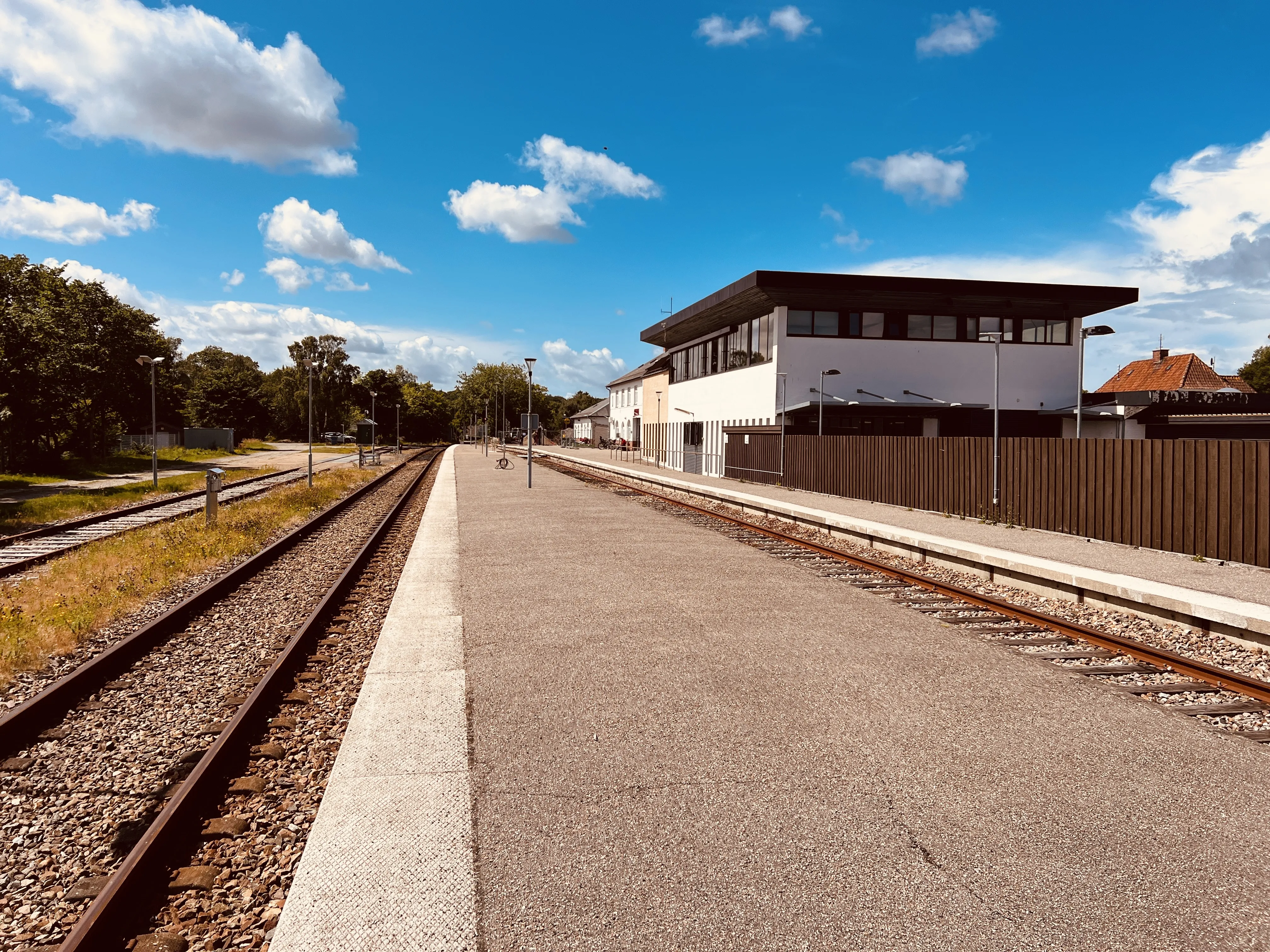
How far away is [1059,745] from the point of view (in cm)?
488

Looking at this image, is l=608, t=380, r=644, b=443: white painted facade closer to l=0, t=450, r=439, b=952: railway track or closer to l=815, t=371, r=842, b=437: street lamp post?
l=815, t=371, r=842, b=437: street lamp post

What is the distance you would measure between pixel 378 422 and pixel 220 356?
167 ft

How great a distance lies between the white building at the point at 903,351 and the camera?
28.6m

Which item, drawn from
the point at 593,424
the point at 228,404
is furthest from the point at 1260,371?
the point at 228,404

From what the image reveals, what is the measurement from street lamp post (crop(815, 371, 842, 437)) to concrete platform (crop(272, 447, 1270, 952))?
18840mm

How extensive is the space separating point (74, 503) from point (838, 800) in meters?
23.9

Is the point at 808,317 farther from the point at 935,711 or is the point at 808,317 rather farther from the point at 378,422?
the point at 378,422

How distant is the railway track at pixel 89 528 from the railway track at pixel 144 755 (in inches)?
212

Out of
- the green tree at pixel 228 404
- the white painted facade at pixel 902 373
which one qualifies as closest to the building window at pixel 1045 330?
the white painted facade at pixel 902 373

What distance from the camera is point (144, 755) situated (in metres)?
4.94

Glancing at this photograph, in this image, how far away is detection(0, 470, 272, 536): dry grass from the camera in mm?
17500

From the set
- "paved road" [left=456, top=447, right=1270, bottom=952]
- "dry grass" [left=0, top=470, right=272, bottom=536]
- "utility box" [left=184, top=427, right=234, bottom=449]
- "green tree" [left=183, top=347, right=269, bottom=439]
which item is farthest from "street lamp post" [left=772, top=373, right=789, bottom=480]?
"green tree" [left=183, top=347, right=269, bottom=439]

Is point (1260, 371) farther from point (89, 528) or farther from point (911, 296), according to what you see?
point (89, 528)

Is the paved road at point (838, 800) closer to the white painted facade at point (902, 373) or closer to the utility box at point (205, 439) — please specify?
the white painted facade at point (902, 373)
